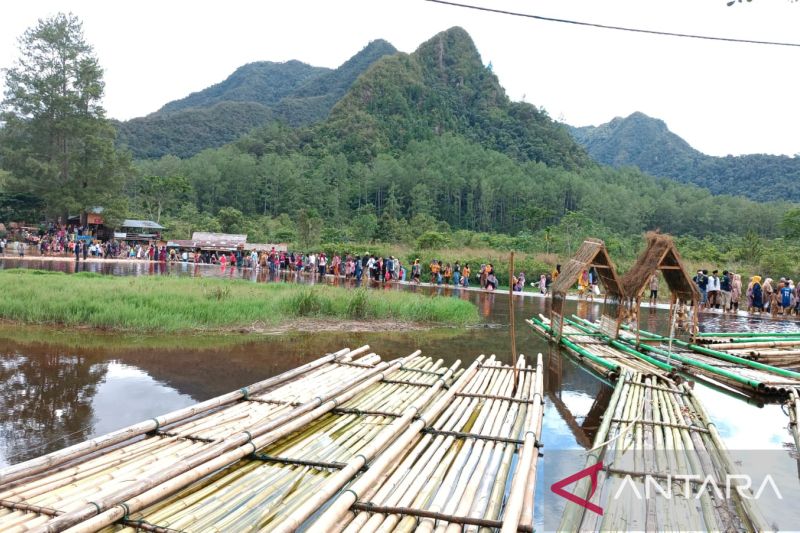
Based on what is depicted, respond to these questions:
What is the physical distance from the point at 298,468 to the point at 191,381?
383 centimetres

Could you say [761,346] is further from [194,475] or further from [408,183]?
[408,183]

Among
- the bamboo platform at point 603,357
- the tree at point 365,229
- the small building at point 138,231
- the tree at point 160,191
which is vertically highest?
the tree at point 160,191

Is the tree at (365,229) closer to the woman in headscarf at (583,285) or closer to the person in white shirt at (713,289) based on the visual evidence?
the woman in headscarf at (583,285)

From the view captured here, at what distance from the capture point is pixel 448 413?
5781 mm

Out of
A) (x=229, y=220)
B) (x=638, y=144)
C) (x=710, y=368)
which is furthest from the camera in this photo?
(x=638, y=144)

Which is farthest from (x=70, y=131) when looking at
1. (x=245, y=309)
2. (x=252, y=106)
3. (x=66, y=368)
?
(x=252, y=106)

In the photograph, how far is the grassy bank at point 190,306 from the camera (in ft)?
35.7

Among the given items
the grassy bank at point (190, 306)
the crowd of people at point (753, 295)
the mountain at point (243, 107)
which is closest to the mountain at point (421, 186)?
the crowd of people at point (753, 295)

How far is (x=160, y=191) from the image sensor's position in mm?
54281

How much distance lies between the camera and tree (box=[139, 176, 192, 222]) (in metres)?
53.5

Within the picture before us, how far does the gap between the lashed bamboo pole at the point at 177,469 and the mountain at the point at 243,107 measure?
233 feet

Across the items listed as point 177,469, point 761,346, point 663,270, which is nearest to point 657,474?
point 177,469

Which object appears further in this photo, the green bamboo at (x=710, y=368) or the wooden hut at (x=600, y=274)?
the wooden hut at (x=600, y=274)

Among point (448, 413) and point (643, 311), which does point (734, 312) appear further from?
point (448, 413)
